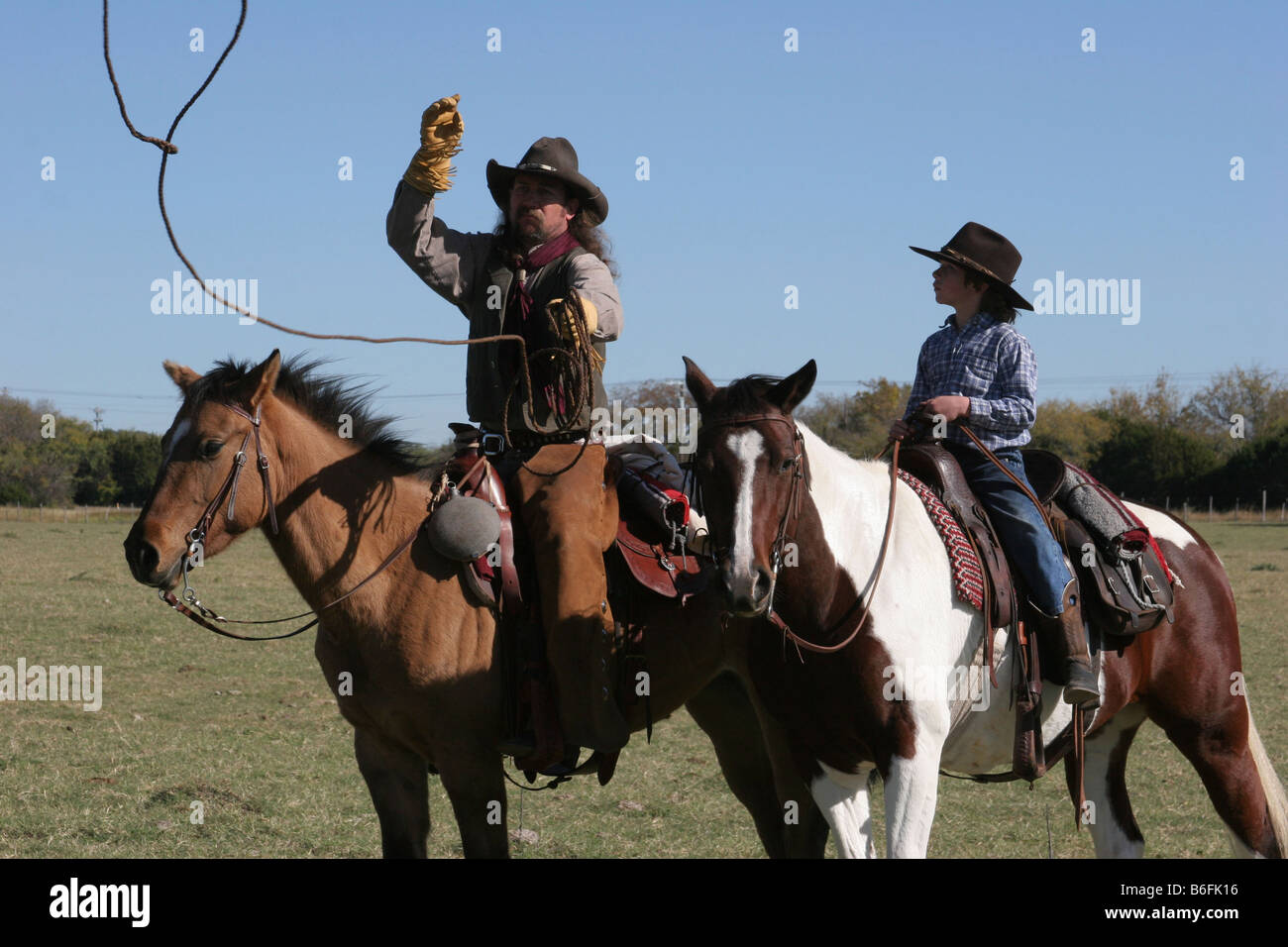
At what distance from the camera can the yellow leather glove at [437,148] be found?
4.57m

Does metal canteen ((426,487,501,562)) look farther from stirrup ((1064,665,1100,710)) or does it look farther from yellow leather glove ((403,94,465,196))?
stirrup ((1064,665,1100,710))

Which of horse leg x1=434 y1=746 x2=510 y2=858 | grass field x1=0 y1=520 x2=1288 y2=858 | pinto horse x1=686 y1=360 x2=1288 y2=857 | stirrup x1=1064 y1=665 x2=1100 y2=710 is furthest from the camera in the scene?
grass field x1=0 y1=520 x2=1288 y2=858

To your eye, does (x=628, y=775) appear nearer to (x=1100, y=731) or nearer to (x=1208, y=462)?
(x=1100, y=731)

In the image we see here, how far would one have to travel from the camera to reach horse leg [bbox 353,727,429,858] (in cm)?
437

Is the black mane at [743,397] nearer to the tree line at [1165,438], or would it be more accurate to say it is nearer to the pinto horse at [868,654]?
the pinto horse at [868,654]

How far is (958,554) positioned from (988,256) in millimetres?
1302

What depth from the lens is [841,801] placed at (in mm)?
4195

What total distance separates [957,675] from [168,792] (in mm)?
5319

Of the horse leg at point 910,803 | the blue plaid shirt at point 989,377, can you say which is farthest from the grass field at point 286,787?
the blue plaid shirt at point 989,377

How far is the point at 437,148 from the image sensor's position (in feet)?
15.3

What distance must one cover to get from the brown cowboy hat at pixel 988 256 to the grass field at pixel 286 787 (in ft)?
11.0

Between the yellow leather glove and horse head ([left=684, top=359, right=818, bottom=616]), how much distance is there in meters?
1.53

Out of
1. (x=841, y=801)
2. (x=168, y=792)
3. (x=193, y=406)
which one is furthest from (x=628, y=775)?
(x=193, y=406)

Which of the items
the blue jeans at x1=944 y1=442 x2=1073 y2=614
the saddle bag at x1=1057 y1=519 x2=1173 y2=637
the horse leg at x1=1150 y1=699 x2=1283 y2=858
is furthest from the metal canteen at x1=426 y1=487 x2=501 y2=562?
the horse leg at x1=1150 y1=699 x2=1283 y2=858
